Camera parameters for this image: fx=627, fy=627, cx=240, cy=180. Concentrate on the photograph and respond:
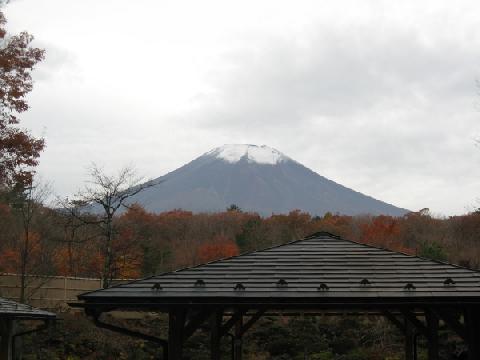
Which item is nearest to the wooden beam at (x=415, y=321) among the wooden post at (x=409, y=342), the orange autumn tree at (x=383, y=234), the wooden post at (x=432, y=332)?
the wooden post at (x=432, y=332)

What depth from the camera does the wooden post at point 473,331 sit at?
8.52 meters

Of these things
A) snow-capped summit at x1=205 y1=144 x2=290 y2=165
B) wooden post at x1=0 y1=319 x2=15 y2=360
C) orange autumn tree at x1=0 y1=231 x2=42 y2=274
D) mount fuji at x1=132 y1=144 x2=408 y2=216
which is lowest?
wooden post at x1=0 y1=319 x2=15 y2=360

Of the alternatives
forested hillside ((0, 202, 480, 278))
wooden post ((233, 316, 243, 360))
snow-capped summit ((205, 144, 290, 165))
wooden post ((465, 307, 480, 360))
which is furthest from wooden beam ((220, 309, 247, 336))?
snow-capped summit ((205, 144, 290, 165))

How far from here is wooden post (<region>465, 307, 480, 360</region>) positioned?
8.52m

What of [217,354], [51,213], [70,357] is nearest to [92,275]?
[51,213]

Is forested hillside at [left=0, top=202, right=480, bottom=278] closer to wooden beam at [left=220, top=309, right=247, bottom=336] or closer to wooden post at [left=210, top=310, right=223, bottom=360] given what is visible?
wooden post at [left=210, top=310, right=223, bottom=360]

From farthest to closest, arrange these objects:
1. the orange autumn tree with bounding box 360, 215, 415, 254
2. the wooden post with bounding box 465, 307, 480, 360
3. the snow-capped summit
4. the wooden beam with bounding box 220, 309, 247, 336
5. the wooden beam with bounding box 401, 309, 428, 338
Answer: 1. the snow-capped summit
2. the orange autumn tree with bounding box 360, 215, 415, 254
3. the wooden beam with bounding box 220, 309, 247, 336
4. the wooden beam with bounding box 401, 309, 428, 338
5. the wooden post with bounding box 465, 307, 480, 360

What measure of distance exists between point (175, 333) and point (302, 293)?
1821 mm

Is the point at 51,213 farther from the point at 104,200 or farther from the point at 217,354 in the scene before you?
the point at 217,354

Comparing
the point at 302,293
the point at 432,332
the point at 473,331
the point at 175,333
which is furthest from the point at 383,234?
the point at 175,333

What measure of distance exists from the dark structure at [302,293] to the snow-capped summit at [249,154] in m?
172

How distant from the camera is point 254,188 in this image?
15962 centimetres

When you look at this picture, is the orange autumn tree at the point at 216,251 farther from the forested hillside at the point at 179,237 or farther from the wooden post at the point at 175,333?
the wooden post at the point at 175,333

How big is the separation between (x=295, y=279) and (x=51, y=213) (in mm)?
21912
